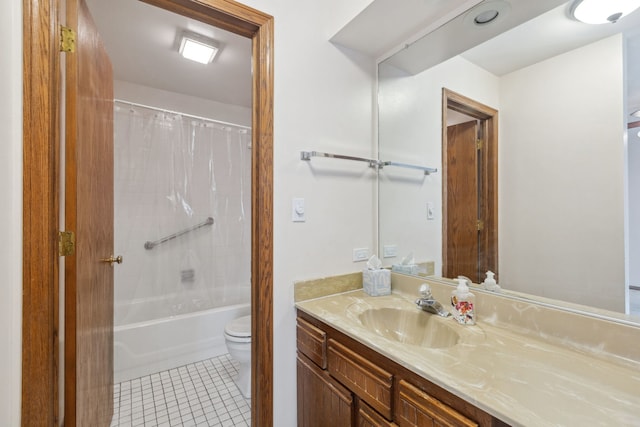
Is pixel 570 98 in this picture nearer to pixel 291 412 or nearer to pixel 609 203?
pixel 609 203

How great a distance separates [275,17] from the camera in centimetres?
129

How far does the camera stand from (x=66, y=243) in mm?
914

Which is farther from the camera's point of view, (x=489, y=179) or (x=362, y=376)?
(x=489, y=179)

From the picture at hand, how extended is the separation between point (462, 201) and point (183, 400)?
212 cm

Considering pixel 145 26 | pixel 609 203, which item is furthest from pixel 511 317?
pixel 145 26

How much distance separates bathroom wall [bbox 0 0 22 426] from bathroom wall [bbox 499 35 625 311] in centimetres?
171

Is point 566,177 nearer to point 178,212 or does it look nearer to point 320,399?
point 320,399

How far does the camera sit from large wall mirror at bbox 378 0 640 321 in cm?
85

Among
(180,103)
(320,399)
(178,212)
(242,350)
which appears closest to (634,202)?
(320,399)

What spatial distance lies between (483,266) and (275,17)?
59.7 inches

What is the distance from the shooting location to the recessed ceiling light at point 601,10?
0.84 m

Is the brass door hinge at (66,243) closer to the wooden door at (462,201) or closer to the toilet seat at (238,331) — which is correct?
the toilet seat at (238,331)

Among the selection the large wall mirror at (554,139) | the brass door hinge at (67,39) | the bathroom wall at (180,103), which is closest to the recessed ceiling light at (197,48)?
the bathroom wall at (180,103)

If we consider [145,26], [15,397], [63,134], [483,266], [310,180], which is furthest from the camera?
[145,26]
